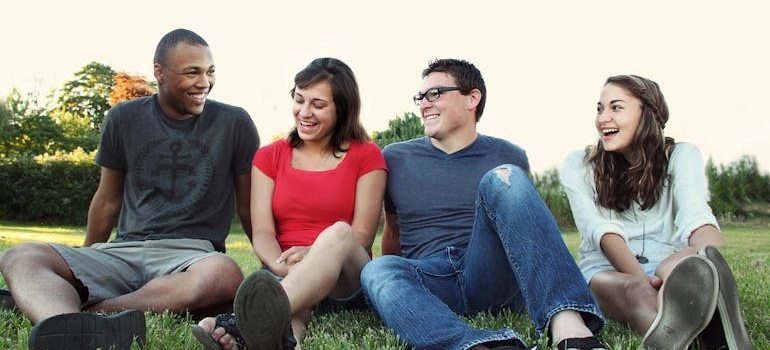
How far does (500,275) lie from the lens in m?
3.17

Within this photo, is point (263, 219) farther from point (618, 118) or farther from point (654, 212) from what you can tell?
point (654, 212)

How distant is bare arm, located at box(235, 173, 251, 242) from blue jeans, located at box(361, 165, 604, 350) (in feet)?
4.07

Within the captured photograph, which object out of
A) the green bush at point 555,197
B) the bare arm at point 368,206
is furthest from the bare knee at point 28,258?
the green bush at point 555,197

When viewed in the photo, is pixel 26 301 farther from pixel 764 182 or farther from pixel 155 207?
pixel 764 182

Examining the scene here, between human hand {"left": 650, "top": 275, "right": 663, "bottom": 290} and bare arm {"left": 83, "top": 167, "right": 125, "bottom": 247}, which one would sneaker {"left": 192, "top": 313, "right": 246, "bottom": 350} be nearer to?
human hand {"left": 650, "top": 275, "right": 663, "bottom": 290}

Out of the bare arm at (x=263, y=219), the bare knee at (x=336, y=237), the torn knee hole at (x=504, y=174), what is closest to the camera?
the torn knee hole at (x=504, y=174)

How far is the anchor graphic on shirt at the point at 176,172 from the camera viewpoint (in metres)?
3.93

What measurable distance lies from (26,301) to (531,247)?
218cm

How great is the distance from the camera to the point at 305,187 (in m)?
3.72

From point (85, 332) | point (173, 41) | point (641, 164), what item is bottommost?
point (85, 332)

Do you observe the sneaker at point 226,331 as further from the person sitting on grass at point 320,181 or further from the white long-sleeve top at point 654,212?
the white long-sleeve top at point 654,212

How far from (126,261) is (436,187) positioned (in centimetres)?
169

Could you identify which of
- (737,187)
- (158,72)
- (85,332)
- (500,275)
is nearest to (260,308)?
(85,332)

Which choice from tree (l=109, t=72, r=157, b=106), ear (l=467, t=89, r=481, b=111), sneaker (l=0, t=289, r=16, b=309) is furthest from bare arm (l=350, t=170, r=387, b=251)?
tree (l=109, t=72, r=157, b=106)
